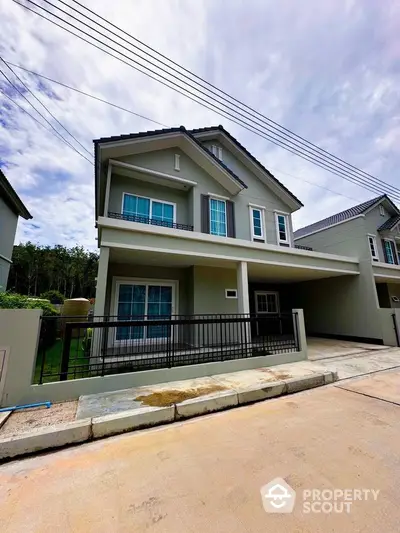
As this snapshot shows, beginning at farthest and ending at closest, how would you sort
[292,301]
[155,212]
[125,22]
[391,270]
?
1. [292,301]
2. [391,270]
3. [155,212]
4. [125,22]

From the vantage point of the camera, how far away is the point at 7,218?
10.7 meters

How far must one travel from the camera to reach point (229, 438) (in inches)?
112

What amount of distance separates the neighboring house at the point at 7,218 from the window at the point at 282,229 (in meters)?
12.0

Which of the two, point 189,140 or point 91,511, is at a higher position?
point 189,140

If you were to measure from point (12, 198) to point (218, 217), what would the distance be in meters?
9.54

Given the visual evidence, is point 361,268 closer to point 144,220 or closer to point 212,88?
point 212,88

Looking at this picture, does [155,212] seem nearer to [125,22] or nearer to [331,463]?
[125,22]

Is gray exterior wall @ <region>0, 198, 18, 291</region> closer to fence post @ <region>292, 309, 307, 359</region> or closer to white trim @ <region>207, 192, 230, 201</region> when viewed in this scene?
white trim @ <region>207, 192, 230, 201</region>

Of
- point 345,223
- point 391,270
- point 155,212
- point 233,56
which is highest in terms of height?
point 233,56

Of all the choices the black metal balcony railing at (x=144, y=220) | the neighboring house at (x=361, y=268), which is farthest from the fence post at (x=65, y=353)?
the neighboring house at (x=361, y=268)

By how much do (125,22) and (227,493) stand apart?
819 centimetres

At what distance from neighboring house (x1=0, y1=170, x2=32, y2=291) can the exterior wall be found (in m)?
5.36

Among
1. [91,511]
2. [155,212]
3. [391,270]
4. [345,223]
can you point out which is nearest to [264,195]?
[345,223]

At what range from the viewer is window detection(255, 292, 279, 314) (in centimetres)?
1226
